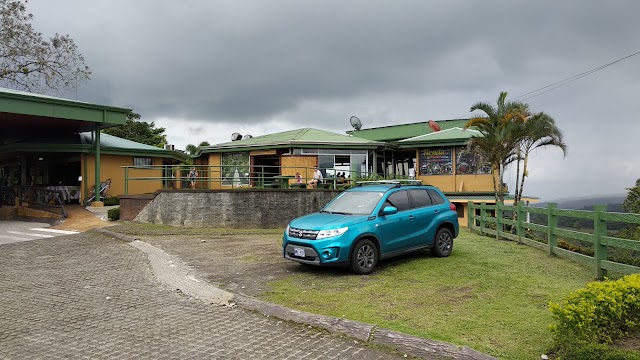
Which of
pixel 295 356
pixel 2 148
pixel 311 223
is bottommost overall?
pixel 295 356

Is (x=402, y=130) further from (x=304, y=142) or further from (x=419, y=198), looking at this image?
(x=419, y=198)

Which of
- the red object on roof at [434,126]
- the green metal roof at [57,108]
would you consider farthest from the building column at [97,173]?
the red object on roof at [434,126]

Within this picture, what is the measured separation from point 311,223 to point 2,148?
25017 mm

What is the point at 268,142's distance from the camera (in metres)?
24.8

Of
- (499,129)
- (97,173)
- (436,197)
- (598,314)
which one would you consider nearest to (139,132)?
(97,173)

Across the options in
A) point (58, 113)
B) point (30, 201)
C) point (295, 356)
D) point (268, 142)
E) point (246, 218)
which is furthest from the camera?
point (268, 142)

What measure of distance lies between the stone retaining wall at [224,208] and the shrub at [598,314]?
567 inches

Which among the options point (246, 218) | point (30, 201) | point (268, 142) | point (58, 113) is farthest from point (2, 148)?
point (246, 218)

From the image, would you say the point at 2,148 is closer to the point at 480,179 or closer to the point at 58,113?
the point at 58,113

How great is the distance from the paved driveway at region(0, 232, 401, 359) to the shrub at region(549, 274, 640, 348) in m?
1.67

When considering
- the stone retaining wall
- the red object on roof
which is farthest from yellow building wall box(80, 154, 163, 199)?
the red object on roof

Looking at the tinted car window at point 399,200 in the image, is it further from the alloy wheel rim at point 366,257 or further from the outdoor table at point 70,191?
the outdoor table at point 70,191

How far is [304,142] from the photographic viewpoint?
2369 centimetres

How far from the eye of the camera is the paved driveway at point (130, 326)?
181 inches
